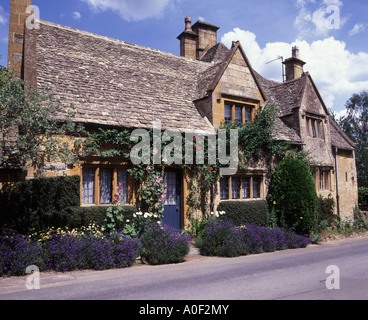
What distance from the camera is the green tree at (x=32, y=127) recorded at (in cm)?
766

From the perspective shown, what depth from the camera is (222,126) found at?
13.3 meters

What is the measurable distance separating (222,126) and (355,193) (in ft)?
38.8

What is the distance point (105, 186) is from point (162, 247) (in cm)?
320

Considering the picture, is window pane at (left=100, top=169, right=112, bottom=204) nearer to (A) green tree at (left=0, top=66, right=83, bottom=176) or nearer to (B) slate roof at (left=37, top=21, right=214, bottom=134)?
(A) green tree at (left=0, top=66, right=83, bottom=176)

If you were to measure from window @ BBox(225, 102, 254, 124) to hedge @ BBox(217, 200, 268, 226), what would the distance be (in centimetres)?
358

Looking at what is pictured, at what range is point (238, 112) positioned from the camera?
571 inches

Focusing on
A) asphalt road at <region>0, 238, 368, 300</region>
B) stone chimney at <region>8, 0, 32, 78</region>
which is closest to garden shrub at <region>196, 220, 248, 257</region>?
asphalt road at <region>0, 238, 368, 300</region>

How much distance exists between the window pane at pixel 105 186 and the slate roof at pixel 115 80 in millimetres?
1627

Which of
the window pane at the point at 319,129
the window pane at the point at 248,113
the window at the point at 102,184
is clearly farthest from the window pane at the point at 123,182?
the window pane at the point at 319,129

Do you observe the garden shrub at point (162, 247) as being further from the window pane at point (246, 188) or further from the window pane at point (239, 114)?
the window pane at point (239, 114)

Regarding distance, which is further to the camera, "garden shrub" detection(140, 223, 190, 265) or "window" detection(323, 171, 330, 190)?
"window" detection(323, 171, 330, 190)

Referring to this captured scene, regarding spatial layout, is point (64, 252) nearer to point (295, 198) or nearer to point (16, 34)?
point (295, 198)

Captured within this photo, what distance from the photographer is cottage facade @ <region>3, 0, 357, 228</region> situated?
10.9m
